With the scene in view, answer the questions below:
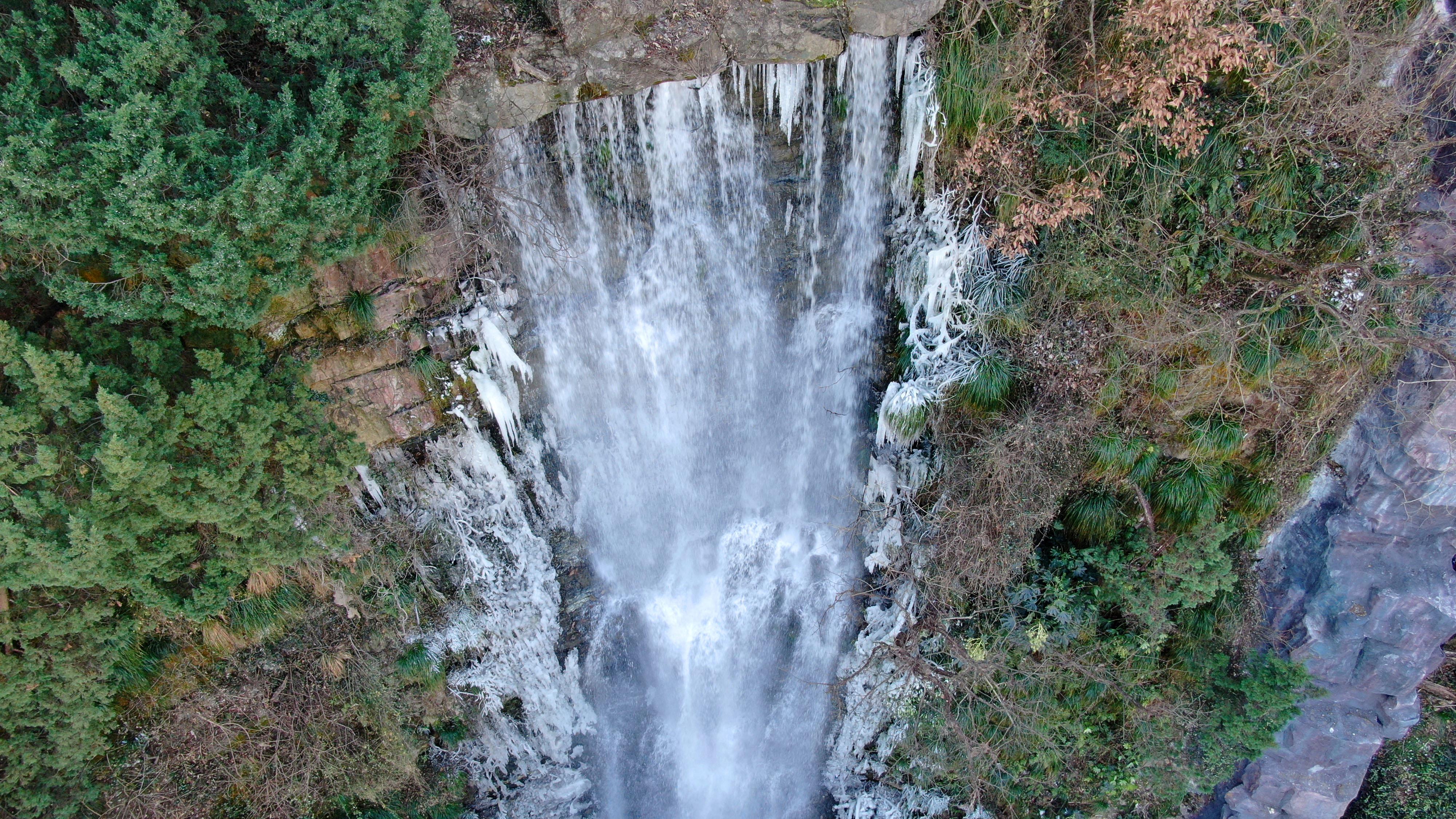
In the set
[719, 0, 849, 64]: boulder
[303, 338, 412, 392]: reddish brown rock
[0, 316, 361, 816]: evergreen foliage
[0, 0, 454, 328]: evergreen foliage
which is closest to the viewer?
[0, 0, 454, 328]: evergreen foliage

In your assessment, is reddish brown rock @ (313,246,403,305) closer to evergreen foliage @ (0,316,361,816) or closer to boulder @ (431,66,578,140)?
evergreen foliage @ (0,316,361,816)

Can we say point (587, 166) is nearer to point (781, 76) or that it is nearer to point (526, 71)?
point (526, 71)

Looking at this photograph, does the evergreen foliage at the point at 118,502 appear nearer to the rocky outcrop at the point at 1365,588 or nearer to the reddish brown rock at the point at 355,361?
the reddish brown rock at the point at 355,361

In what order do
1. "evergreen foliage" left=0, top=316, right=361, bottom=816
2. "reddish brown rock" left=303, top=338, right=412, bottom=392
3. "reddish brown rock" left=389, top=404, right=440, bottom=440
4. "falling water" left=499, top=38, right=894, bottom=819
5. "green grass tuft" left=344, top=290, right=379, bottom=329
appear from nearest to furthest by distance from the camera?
1. "evergreen foliage" left=0, top=316, right=361, bottom=816
2. "green grass tuft" left=344, top=290, right=379, bottom=329
3. "reddish brown rock" left=303, top=338, right=412, bottom=392
4. "falling water" left=499, top=38, right=894, bottom=819
5. "reddish brown rock" left=389, top=404, right=440, bottom=440

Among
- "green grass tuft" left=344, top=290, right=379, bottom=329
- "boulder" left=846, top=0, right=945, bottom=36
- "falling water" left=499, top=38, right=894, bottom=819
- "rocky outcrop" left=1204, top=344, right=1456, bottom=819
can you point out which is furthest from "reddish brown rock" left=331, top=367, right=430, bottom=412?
"rocky outcrop" left=1204, top=344, right=1456, bottom=819

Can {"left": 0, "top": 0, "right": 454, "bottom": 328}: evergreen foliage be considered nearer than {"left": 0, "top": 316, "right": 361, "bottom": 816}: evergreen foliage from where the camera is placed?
Yes

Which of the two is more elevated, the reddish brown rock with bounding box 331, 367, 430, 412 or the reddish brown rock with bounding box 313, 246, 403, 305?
the reddish brown rock with bounding box 313, 246, 403, 305

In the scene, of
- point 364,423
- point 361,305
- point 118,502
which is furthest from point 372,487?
point 118,502
